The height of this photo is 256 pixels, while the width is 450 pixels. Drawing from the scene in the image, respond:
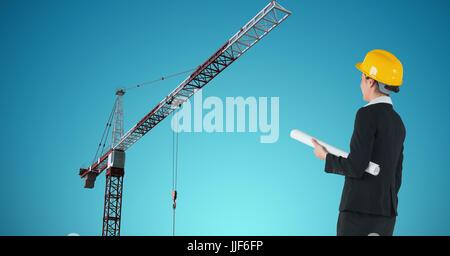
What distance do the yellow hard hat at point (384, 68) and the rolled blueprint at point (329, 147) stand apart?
0.66 meters

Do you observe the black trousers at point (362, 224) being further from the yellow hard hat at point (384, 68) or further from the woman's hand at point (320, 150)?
the yellow hard hat at point (384, 68)

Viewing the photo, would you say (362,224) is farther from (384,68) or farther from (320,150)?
(384,68)

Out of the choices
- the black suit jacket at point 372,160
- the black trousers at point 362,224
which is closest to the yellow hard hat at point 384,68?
the black suit jacket at point 372,160

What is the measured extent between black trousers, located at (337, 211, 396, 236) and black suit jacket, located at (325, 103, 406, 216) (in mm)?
47

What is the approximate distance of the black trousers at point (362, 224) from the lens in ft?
12.0

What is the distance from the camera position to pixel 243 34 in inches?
1464

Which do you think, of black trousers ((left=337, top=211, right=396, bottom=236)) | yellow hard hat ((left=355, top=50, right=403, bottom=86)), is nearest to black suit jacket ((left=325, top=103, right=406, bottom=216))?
black trousers ((left=337, top=211, right=396, bottom=236))

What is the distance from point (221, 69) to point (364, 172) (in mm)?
36300

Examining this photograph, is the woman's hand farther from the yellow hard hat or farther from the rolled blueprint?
the yellow hard hat

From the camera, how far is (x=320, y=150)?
389 centimetres

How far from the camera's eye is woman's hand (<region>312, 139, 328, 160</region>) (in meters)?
3.88

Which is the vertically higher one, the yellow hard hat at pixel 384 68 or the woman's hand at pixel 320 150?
the yellow hard hat at pixel 384 68
